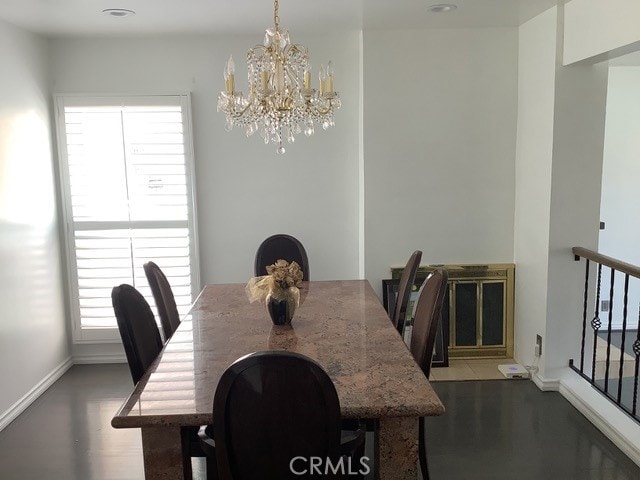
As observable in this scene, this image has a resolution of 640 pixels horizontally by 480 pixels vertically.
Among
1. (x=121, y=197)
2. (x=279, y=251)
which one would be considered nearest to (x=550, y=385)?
(x=279, y=251)

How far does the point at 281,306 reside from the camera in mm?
2648

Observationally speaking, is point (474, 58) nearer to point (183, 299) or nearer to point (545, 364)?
point (545, 364)

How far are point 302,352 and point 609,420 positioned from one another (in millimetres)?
2004

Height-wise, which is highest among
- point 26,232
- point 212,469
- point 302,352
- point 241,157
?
point 241,157

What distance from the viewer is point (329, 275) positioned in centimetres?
454

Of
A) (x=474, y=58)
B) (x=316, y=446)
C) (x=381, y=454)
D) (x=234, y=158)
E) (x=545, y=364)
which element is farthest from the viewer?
(x=234, y=158)

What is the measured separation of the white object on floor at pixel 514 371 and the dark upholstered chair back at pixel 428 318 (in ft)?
5.52

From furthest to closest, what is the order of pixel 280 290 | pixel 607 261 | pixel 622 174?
pixel 622 174 → pixel 607 261 → pixel 280 290

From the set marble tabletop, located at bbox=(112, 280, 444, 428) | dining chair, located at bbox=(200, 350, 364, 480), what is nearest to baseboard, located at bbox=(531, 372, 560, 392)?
marble tabletop, located at bbox=(112, 280, 444, 428)

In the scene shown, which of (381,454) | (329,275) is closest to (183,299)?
(329,275)

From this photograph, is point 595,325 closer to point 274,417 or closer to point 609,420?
point 609,420

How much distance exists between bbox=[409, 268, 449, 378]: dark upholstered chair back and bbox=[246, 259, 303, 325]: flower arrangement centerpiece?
0.59 m

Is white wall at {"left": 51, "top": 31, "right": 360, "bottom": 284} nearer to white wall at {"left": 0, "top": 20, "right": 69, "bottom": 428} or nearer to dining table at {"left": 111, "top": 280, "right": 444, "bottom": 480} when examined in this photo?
white wall at {"left": 0, "top": 20, "right": 69, "bottom": 428}

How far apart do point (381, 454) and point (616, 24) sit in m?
2.52
